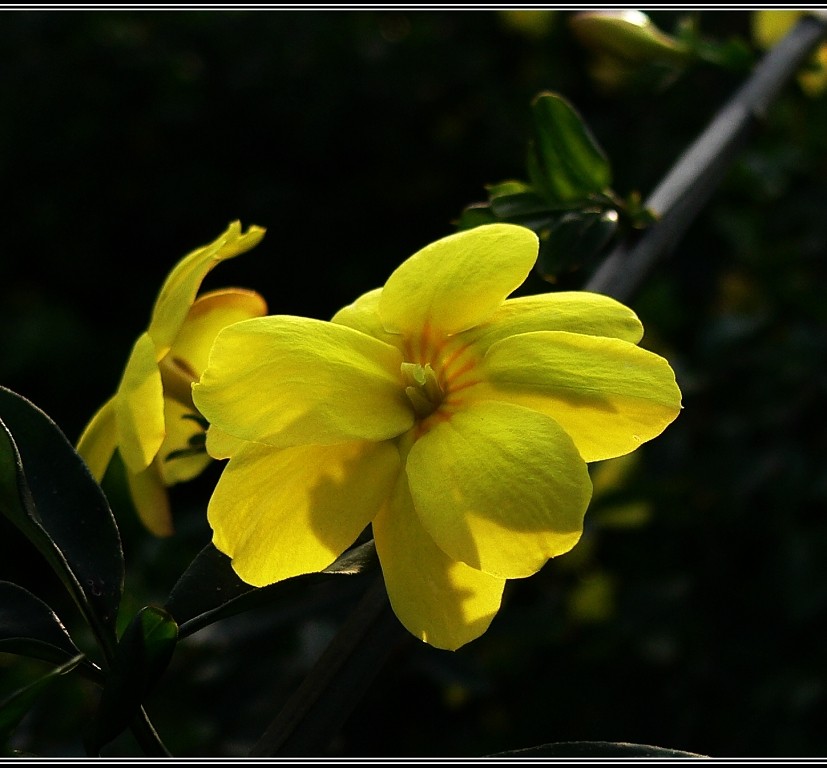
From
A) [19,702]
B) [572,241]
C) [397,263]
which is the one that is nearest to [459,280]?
[572,241]

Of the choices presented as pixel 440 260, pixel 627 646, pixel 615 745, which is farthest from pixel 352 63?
pixel 615 745

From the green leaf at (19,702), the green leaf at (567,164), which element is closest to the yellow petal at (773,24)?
the green leaf at (567,164)

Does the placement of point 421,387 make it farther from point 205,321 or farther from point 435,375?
point 205,321

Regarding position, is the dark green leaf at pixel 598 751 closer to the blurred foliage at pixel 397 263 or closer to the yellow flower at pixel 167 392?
the blurred foliage at pixel 397 263

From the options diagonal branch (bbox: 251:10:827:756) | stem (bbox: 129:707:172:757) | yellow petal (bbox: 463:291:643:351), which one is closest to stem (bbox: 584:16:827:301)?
diagonal branch (bbox: 251:10:827:756)

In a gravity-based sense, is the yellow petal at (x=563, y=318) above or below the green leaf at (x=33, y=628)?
above

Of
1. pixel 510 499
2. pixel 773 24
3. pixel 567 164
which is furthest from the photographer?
pixel 773 24

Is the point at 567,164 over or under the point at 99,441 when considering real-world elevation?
over
